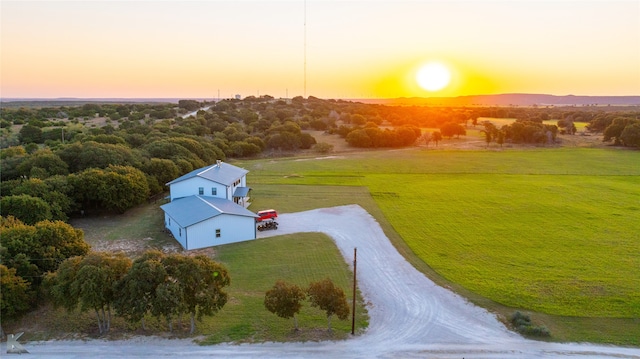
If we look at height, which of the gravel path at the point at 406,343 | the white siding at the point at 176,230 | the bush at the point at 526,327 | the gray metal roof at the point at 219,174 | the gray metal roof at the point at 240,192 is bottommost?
the gravel path at the point at 406,343

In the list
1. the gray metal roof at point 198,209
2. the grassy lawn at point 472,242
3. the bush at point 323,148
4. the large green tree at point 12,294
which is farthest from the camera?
the bush at point 323,148

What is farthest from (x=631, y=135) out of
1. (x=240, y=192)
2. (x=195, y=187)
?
(x=195, y=187)

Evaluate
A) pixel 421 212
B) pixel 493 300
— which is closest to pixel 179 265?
pixel 493 300

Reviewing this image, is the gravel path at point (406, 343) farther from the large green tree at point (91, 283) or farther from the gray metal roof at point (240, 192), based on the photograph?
the gray metal roof at point (240, 192)

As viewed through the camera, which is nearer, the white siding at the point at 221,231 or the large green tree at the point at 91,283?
the large green tree at the point at 91,283

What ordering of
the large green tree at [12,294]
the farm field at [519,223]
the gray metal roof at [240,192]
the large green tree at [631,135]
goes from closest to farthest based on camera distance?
the large green tree at [12,294], the farm field at [519,223], the gray metal roof at [240,192], the large green tree at [631,135]

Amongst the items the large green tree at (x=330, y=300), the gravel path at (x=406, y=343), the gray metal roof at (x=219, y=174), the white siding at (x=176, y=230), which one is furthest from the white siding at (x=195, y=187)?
the large green tree at (x=330, y=300)

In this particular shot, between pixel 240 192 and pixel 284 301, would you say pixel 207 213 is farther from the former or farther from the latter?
pixel 284 301

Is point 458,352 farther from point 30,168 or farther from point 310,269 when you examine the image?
point 30,168
